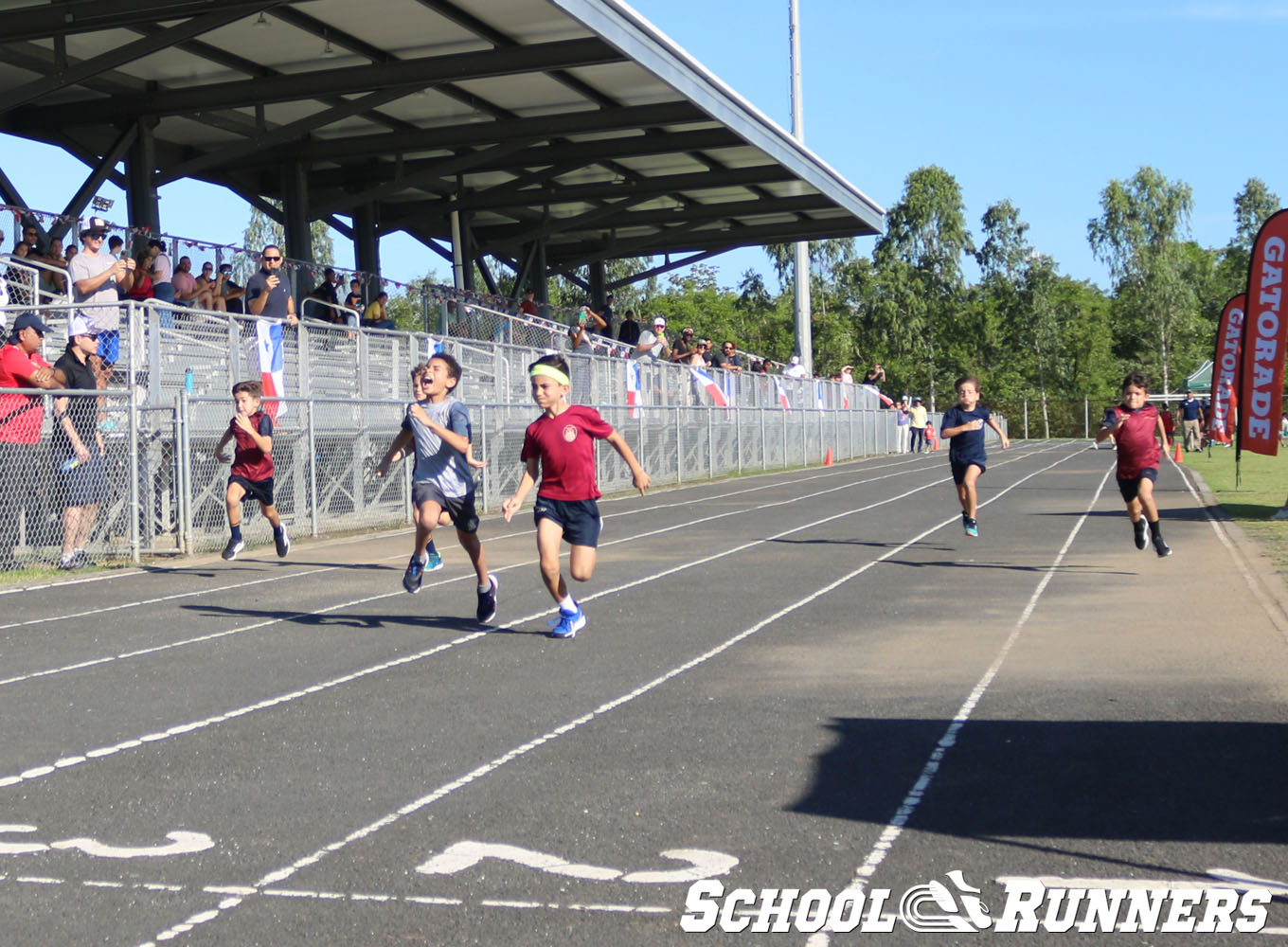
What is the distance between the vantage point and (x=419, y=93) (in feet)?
92.1

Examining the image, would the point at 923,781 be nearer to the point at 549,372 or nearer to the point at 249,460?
the point at 549,372

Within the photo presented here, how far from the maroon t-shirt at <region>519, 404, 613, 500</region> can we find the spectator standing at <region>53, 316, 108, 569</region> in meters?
6.29

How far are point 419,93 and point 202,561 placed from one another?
15.2 metres

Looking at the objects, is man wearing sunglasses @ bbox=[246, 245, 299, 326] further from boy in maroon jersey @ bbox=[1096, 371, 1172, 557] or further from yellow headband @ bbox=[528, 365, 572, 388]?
boy in maroon jersey @ bbox=[1096, 371, 1172, 557]

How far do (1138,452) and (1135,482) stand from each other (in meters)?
0.28

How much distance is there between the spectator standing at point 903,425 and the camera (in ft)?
187

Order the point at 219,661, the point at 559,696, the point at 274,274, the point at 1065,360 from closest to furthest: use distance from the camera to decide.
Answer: the point at 559,696, the point at 219,661, the point at 274,274, the point at 1065,360

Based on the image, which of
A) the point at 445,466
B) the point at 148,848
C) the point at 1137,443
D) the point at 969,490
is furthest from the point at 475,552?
the point at 969,490

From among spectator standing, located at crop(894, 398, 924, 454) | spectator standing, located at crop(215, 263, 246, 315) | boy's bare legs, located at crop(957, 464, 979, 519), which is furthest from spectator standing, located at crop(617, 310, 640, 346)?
spectator standing, located at crop(894, 398, 924, 454)

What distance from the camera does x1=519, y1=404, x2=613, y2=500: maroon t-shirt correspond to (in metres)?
9.43

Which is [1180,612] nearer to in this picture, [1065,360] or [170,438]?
[170,438]

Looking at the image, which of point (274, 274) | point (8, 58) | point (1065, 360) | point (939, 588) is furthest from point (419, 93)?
point (1065, 360)

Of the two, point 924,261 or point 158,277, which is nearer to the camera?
point 158,277

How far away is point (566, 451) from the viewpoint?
→ 943cm
